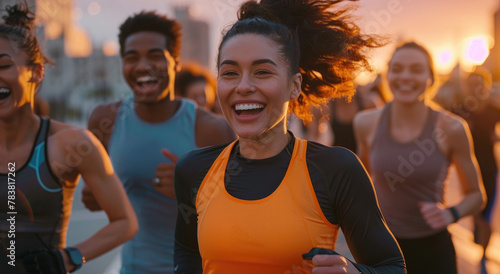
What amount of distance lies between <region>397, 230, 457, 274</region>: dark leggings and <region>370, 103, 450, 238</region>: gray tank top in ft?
0.17

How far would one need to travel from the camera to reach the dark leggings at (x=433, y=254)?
3285 millimetres

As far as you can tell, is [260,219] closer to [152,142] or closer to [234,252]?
[234,252]

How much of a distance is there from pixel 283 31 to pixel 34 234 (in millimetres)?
1477

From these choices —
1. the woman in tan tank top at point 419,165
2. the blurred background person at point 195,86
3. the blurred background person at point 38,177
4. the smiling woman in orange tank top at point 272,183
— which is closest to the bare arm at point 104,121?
the blurred background person at point 38,177

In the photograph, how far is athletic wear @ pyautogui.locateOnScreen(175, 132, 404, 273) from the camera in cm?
177

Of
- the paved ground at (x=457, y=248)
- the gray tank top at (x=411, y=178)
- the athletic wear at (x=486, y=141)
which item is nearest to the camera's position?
the gray tank top at (x=411, y=178)

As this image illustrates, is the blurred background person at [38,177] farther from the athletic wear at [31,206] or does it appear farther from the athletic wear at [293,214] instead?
the athletic wear at [293,214]

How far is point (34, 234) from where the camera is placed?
2.37m

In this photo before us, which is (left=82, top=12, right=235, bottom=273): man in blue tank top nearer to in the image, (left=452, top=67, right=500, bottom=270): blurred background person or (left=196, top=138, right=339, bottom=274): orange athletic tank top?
(left=196, top=138, right=339, bottom=274): orange athletic tank top

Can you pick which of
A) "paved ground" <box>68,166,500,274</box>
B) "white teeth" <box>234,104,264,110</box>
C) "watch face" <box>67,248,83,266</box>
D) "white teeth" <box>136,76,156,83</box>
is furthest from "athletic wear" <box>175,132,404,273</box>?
"paved ground" <box>68,166,500,274</box>

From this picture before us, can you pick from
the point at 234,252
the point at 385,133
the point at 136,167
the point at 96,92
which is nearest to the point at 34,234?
the point at 136,167

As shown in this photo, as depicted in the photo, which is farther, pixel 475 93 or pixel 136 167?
pixel 475 93

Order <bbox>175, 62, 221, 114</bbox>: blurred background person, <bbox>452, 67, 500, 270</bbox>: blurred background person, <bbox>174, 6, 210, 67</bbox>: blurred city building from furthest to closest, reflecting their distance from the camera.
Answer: <bbox>174, 6, 210, 67</bbox>: blurred city building < <bbox>175, 62, 221, 114</bbox>: blurred background person < <bbox>452, 67, 500, 270</bbox>: blurred background person

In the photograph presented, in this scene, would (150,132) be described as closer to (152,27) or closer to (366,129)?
(152,27)
